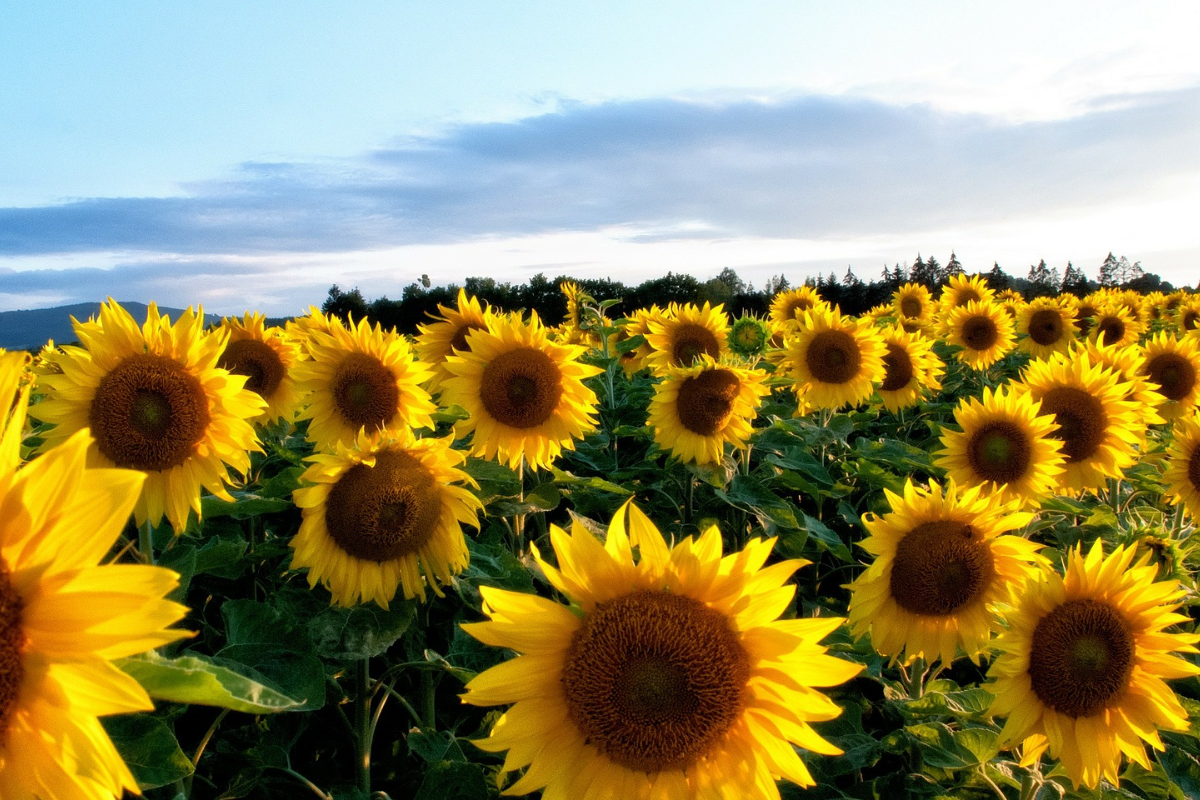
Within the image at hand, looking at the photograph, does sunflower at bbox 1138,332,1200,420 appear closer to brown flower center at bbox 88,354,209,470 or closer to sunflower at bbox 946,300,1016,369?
sunflower at bbox 946,300,1016,369

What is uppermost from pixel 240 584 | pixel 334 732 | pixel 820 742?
pixel 820 742

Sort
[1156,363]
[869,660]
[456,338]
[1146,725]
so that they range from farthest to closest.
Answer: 1. [1156,363]
2. [456,338]
3. [869,660]
4. [1146,725]

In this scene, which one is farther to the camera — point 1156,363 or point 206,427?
point 1156,363

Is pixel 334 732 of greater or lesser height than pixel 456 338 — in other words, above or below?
below

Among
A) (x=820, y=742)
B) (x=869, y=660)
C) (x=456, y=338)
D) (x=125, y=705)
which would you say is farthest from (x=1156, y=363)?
(x=125, y=705)

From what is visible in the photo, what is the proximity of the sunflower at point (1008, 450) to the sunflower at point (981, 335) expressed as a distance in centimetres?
535

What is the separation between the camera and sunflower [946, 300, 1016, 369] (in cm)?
964

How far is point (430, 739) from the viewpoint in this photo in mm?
2828

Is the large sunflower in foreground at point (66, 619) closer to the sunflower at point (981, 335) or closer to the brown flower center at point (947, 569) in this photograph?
the brown flower center at point (947, 569)

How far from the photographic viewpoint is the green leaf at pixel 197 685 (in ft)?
3.69

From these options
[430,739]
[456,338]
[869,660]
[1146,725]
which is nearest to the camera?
[1146,725]

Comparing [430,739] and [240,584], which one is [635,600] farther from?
[240,584]

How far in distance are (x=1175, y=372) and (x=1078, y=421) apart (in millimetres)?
2873

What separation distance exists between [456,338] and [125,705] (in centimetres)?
445
